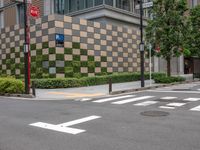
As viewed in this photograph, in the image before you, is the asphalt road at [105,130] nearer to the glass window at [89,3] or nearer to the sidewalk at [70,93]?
the sidewalk at [70,93]

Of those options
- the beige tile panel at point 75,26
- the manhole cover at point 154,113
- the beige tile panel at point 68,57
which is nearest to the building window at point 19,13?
the beige tile panel at point 75,26

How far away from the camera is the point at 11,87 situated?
18062mm

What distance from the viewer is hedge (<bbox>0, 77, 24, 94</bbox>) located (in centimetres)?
1805

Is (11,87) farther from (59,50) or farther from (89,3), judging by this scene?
(89,3)

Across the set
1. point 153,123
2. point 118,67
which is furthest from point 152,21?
point 153,123

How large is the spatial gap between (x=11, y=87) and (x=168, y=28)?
14.1 metres

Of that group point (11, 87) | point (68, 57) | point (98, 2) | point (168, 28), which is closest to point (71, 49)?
point (68, 57)

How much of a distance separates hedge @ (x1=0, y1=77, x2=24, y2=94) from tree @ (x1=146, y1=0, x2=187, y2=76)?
12621 millimetres

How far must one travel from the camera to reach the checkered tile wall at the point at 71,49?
2359 centimetres

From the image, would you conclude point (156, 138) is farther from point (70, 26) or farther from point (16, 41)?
point (16, 41)

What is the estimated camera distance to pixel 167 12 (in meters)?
25.5

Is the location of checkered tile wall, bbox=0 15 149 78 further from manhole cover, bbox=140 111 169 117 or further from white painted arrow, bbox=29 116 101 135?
white painted arrow, bbox=29 116 101 135

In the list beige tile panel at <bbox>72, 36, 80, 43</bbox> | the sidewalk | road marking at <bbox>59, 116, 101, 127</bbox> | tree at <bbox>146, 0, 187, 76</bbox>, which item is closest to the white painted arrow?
road marking at <bbox>59, 116, 101, 127</bbox>

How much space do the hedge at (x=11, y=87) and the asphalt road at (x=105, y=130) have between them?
6519 millimetres
